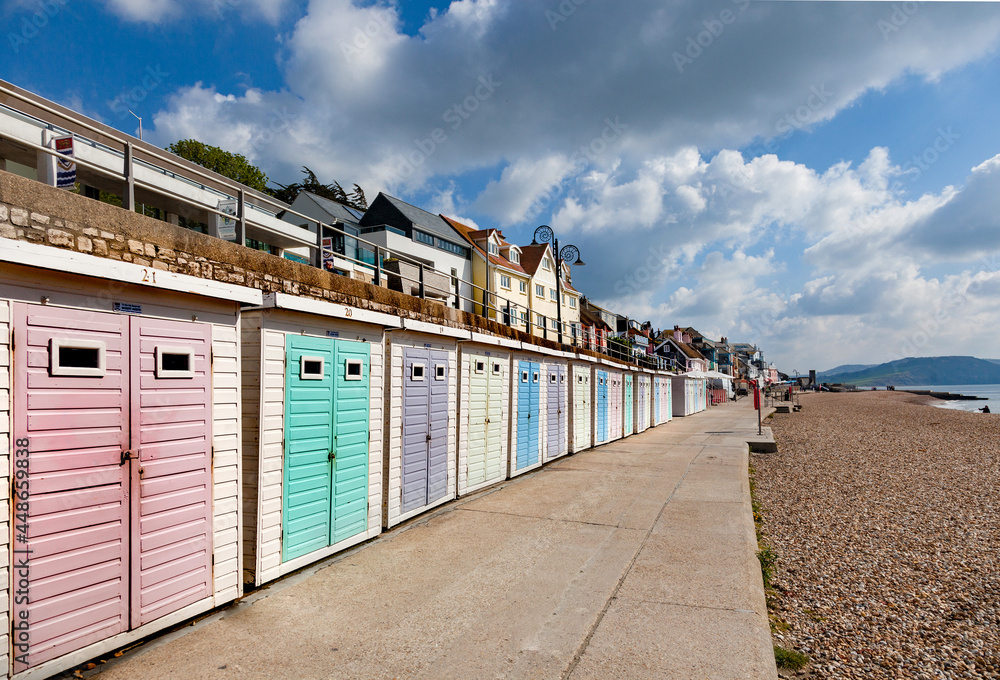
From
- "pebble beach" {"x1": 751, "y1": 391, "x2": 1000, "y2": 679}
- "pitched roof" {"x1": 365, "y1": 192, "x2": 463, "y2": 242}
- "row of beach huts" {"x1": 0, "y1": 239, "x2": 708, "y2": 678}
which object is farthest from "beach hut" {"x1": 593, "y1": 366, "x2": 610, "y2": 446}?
"pitched roof" {"x1": 365, "y1": 192, "x2": 463, "y2": 242}

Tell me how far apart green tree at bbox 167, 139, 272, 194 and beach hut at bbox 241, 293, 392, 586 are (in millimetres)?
36078

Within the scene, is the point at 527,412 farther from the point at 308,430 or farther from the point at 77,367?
the point at 77,367

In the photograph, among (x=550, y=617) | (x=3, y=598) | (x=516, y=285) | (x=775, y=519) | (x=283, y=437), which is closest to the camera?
(x=3, y=598)

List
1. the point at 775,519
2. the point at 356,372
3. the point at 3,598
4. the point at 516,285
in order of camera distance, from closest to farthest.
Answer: the point at 3,598 < the point at 356,372 < the point at 775,519 < the point at 516,285

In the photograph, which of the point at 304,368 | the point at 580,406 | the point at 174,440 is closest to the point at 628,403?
the point at 580,406

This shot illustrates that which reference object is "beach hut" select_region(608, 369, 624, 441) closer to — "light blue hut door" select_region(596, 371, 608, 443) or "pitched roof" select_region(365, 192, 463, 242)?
"light blue hut door" select_region(596, 371, 608, 443)

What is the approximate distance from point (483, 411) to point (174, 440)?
696 cm

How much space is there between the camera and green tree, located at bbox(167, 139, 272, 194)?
38.8m

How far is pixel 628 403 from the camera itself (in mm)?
24297

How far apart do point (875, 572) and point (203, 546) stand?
27.2 feet

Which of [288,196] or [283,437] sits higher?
[288,196]

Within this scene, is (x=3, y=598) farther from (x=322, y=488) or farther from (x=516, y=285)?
(x=516, y=285)

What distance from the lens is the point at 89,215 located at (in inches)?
185

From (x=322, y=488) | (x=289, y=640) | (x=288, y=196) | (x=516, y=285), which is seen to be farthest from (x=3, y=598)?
(x=288, y=196)
